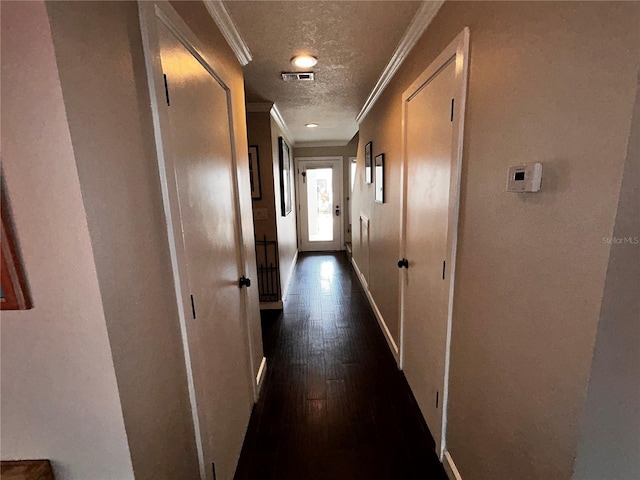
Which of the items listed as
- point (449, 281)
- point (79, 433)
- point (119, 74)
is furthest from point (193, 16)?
point (449, 281)

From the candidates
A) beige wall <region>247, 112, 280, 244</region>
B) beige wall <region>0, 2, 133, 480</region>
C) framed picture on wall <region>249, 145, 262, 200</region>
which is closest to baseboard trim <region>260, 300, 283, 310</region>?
beige wall <region>247, 112, 280, 244</region>

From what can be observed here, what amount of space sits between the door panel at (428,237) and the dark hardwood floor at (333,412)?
0.20 meters

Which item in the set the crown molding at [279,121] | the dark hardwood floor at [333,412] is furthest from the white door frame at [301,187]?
the dark hardwood floor at [333,412]

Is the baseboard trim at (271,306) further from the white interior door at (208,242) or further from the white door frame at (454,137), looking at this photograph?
the white door frame at (454,137)

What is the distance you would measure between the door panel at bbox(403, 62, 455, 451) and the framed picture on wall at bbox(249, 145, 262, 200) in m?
1.74

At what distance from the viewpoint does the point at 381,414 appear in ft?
6.15

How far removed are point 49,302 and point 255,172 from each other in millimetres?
2637

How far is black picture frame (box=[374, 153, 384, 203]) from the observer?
270 centimetres

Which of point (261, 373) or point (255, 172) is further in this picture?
point (255, 172)

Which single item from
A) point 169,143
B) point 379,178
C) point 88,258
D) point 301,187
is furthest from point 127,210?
point 301,187

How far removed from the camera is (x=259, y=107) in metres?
2.97

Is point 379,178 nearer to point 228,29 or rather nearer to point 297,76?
point 297,76

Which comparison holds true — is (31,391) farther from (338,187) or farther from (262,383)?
(338,187)

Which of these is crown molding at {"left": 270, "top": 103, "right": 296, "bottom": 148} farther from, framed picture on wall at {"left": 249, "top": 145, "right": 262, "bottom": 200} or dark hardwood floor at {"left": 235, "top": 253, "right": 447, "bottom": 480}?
dark hardwood floor at {"left": 235, "top": 253, "right": 447, "bottom": 480}
